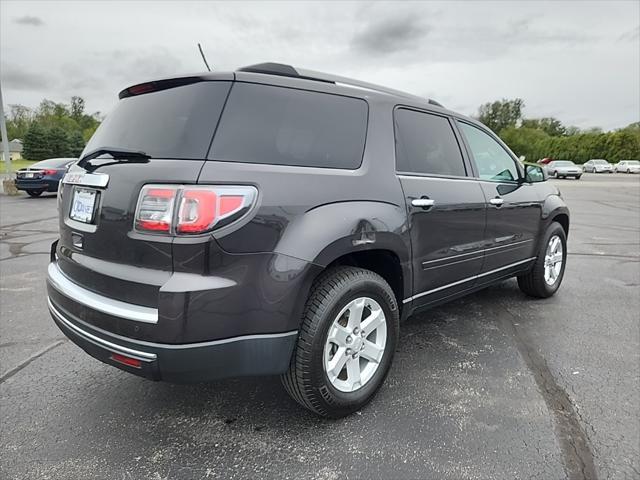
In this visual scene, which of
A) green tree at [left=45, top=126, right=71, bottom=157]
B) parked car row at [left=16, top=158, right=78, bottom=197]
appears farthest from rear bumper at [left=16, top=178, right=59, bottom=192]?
green tree at [left=45, top=126, right=71, bottom=157]

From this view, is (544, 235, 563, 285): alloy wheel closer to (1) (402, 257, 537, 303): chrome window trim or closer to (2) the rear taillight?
(1) (402, 257, 537, 303): chrome window trim

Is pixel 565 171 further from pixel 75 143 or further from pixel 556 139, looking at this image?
pixel 75 143

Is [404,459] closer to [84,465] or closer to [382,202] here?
[382,202]

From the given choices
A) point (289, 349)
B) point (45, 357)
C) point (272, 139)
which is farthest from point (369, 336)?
point (45, 357)

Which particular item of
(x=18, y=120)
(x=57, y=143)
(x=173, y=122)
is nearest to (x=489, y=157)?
(x=173, y=122)

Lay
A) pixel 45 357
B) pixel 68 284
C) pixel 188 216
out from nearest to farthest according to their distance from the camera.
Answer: pixel 188 216 < pixel 68 284 < pixel 45 357

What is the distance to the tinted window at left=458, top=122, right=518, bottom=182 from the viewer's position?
350cm

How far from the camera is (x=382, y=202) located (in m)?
2.48

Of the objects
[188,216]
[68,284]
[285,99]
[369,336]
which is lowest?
[369,336]

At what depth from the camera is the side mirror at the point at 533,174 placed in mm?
4023

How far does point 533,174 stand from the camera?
409 centimetres

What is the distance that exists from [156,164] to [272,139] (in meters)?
0.55

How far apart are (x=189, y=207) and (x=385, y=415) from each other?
1.57m

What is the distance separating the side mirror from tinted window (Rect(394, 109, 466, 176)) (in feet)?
3.60
